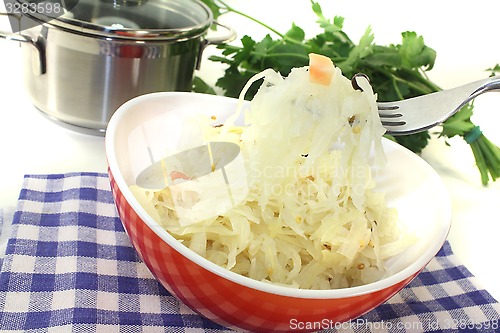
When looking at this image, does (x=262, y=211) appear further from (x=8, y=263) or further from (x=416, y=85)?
(x=416, y=85)

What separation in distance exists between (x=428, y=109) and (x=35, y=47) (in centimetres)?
79

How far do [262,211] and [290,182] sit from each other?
0.08 meters

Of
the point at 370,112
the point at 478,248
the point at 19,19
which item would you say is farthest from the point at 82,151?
the point at 478,248

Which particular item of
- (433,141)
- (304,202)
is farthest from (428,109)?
(433,141)

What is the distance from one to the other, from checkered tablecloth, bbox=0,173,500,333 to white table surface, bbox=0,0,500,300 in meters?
0.10

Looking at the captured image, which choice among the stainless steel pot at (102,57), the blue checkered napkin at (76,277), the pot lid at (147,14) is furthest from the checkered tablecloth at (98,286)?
the pot lid at (147,14)

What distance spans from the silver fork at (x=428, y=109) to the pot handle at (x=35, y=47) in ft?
2.28

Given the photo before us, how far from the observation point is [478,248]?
3.86 feet

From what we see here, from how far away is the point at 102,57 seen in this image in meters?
1.15

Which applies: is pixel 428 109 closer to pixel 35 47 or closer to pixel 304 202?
pixel 304 202

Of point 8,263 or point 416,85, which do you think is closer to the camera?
point 8,263

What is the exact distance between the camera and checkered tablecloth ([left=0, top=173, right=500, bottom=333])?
78 cm

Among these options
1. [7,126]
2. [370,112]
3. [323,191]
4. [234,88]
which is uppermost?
[370,112]

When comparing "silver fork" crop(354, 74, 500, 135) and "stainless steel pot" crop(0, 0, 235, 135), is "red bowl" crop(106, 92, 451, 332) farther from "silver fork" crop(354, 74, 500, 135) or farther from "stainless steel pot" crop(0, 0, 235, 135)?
"stainless steel pot" crop(0, 0, 235, 135)
